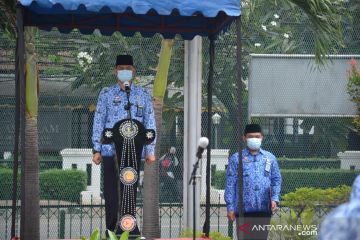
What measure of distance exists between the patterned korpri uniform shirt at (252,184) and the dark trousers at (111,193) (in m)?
1.09

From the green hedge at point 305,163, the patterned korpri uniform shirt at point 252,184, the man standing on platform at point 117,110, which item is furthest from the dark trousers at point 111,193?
the green hedge at point 305,163

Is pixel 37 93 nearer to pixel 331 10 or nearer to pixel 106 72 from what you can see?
pixel 106 72

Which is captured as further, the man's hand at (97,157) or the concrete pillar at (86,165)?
the concrete pillar at (86,165)

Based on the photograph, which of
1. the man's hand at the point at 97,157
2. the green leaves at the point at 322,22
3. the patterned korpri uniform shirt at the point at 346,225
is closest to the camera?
the patterned korpri uniform shirt at the point at 346,225

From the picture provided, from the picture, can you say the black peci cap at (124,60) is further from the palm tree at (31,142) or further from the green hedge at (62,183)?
the green hedge at (62,183)

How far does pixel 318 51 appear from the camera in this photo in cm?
975

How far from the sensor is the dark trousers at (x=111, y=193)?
8.02 m

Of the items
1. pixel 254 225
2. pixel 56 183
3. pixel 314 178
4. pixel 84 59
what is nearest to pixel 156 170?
pixel 56 183

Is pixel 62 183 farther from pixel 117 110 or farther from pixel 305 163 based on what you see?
pixel 305 163

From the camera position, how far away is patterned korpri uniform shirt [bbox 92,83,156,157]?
7914 mm

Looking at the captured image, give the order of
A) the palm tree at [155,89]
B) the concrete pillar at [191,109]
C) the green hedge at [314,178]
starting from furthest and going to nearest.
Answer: the green hedge at [314,178] < the concrete pillar at [191,109] < the palm tree at [155,89]

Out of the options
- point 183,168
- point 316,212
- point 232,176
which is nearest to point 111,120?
point 232,176

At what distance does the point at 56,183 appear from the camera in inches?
407

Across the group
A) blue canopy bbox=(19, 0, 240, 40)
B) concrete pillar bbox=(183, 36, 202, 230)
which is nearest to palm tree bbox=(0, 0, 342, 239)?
concrete pillar bbox=(183, 36, 202, 230)
